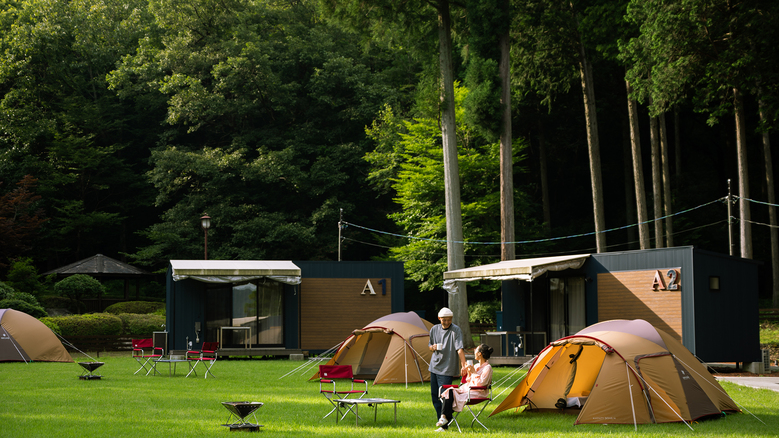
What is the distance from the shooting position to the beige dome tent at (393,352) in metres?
13.9

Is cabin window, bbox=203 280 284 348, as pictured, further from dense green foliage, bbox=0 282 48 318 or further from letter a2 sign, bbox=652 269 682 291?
letter a2 sign, bbox=652 269 682 291

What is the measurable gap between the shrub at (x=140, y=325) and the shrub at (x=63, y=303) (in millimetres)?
4716

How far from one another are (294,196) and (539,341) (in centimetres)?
2019

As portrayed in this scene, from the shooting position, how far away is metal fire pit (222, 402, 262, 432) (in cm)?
773

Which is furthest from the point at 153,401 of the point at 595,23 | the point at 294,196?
the point at 294,196

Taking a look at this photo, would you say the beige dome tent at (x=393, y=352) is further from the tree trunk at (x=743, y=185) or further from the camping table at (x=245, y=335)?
the tree trunk at (x=743, y=185)

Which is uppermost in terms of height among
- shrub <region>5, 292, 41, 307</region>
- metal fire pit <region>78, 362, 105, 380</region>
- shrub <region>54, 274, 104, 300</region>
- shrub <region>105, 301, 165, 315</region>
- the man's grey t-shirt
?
shrub <region>54, 274, 104, 300</region>

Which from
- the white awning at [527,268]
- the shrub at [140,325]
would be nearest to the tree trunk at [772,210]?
the white awning at [527,268]

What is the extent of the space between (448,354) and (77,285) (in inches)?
884

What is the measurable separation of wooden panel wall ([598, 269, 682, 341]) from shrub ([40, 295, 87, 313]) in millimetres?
21050

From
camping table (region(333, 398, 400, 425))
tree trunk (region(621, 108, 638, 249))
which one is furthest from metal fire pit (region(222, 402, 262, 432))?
tree trunk (region(621, 108, 638, 249))

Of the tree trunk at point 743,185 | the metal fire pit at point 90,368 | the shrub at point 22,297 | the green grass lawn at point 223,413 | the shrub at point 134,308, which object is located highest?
the tree trunk at point 743,185

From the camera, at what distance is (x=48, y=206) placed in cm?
3475

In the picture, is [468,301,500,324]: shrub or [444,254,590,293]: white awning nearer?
[444,254,590,293]: white awning
